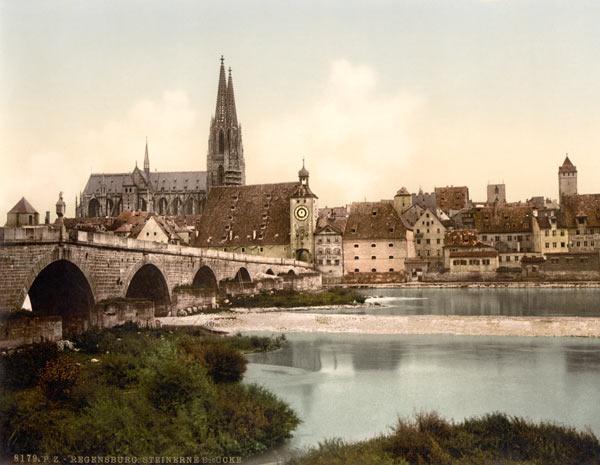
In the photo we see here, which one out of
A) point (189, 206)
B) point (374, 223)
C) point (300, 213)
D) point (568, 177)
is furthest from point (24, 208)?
point (189, 206)

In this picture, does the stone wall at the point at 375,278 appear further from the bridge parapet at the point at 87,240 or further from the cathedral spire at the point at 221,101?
the cathedral spire at the point at 221,101

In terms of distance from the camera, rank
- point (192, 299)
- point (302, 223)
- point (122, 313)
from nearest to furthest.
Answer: point (122, 313), point (192, 299), point (302, 223)

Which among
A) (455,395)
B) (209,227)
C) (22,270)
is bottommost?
(455,395)

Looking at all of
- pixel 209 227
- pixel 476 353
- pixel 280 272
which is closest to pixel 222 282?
pixel 280 272

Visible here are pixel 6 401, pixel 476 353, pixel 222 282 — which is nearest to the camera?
pixel 6 401

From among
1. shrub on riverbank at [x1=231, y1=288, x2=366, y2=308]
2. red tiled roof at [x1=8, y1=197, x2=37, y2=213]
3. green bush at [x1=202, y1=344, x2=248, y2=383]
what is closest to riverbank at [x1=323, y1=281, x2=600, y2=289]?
shrub on riverbank at [x1=231, y1=288, x2=366, y2=308]

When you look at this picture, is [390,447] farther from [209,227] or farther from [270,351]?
[209,227]

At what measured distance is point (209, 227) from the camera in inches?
4063

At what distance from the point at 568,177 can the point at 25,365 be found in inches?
4442

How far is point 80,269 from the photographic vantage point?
93.6 ft

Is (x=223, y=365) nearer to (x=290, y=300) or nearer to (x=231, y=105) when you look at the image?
(x=290, y=300)

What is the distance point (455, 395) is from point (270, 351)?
10.8 metres

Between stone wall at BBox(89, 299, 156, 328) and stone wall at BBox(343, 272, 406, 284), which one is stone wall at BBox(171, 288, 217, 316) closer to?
stone wall at BBox(89, 299, 156, 328)

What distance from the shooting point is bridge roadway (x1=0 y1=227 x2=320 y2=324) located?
24.6m
